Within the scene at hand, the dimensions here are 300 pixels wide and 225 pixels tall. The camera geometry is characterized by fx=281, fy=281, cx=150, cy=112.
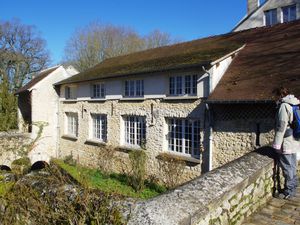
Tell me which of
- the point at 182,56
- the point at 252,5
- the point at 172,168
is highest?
the point at 252,5

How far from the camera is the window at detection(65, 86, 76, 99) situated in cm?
1947

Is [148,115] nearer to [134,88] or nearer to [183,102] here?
[134,88]

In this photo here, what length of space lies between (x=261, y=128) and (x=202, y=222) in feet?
21.8

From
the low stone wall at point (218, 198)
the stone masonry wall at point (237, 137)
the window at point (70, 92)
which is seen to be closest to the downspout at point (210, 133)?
the stone masonry wall at point (237, 137)

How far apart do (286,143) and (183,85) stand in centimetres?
725

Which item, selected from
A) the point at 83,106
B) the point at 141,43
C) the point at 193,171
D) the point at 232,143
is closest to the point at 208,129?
the point at 232,143

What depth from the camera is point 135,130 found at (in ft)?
46.4

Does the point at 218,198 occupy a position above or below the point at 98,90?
below

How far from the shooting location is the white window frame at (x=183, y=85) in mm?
11416

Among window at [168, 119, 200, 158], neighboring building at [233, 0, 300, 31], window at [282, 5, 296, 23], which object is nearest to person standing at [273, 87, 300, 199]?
window at [168, 119, 200, 158]

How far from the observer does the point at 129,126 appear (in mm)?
14555

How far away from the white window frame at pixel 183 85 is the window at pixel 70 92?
9.37m

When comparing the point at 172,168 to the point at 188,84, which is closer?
the point at 172,168

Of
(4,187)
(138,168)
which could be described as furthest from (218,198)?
(138,168)
